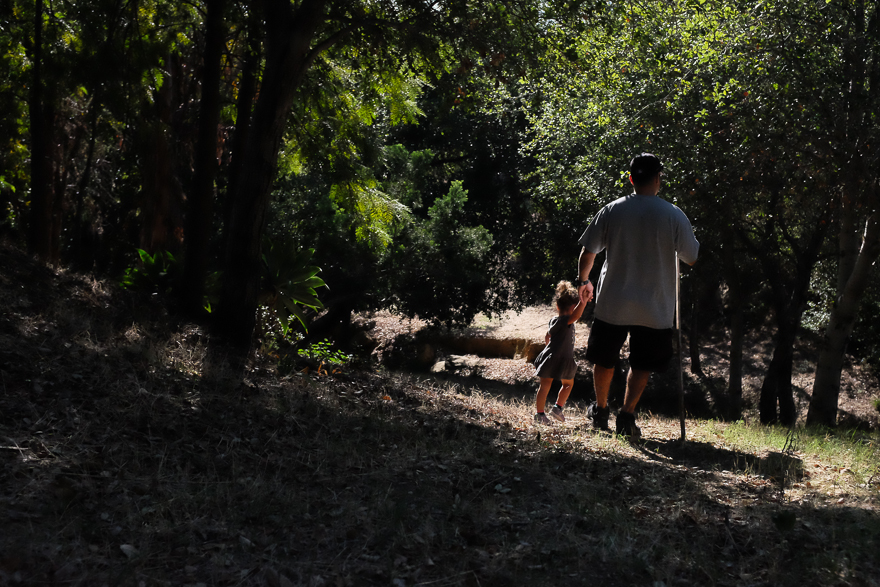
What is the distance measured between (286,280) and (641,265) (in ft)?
14.9

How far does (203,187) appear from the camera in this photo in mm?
7527

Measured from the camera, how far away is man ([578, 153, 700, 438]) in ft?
17.4

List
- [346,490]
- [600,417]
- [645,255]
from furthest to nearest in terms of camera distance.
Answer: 1. [600,417]
2. [645,255]
3. [346,490]

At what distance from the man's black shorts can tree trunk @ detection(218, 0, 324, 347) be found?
316 cm

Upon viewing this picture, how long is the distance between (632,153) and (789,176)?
2938 mm

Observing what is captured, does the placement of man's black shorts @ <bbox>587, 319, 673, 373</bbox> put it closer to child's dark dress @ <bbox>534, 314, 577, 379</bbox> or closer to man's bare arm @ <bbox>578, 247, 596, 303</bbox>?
man's bare arm @ <bbox>578, 247, 596, 303</bbox>

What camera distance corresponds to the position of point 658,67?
11688mm

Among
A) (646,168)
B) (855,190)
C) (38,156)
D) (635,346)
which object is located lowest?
(635,346)

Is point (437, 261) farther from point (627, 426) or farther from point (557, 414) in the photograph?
point (627, 426)

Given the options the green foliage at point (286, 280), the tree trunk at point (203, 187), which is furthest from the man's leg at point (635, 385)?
the tree trunk at point (203, 187)

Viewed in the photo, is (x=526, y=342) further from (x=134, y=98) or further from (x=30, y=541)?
(x=30, y=541)

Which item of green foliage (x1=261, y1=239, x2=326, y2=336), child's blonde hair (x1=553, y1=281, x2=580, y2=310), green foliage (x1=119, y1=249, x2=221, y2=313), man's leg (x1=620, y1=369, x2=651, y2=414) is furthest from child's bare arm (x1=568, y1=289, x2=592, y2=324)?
green foliage (x1=119, y1=249, x2=221, y2=313)

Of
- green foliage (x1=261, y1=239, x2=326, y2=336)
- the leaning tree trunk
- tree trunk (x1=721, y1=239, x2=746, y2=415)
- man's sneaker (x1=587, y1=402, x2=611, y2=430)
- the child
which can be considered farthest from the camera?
tree trunk (x1=721, y1=239, x2=746, y2=415)

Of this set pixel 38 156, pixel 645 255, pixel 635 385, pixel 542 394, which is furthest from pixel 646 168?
pixel 38 156
